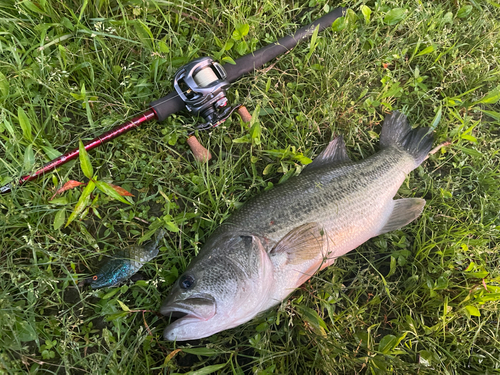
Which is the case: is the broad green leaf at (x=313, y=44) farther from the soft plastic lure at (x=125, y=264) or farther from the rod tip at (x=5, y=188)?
the rod tip at (x=5, y=188)

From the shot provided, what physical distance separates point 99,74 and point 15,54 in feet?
2.22

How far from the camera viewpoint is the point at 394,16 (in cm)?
329

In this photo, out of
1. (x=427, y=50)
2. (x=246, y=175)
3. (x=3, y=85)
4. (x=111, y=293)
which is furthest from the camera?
(x=427, y=50)

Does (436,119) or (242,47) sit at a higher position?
(242,47)

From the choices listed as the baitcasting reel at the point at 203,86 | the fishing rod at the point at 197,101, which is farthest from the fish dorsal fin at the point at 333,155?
the baitcasting reel at the point at 203,86

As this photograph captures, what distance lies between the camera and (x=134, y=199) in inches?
110

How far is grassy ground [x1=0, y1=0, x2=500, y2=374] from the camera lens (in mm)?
2396

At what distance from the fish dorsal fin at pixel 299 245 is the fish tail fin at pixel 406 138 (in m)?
1.34

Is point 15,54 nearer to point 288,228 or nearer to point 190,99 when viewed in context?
point 190,99

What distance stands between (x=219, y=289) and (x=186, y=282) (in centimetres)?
26

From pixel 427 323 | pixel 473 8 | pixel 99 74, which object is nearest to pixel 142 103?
pixel 99 74

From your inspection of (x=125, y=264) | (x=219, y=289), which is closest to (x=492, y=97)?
(x=219, y=289)

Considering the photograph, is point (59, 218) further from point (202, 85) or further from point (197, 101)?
point (202, 85)

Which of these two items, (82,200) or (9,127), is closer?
(82,200)
